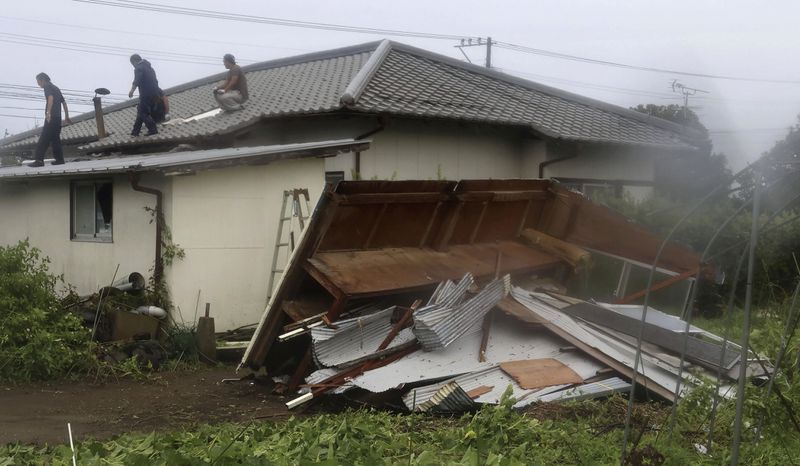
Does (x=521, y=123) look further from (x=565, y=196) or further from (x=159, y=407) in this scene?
(x=159, y=407)

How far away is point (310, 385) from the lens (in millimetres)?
7457

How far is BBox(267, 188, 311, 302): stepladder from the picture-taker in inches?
443

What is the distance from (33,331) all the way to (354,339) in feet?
12.8

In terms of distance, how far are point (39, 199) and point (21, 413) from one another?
674cm

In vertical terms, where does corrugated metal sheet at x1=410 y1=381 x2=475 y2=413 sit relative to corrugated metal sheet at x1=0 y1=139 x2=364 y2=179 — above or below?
below

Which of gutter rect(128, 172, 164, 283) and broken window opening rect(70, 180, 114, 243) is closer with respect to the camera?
gutter rect(128, 172, 164, 283)

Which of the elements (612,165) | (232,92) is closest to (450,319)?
(232,92)

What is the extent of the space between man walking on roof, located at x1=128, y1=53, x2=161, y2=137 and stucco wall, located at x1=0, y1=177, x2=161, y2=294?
2.68m

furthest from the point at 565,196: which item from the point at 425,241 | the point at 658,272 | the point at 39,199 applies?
the point at 39,199

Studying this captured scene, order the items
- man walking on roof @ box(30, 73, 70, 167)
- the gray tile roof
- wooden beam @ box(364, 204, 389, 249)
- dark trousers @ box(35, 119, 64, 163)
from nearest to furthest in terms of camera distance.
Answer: wooden beam @ box(364, 204, 389, 249) → man walking on roof @ box(30, 73, 70, 167) → dark trousers @ box(35, 119, 64, 163) → the gray tile roof

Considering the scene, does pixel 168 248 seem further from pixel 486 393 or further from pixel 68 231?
pixel 486 393

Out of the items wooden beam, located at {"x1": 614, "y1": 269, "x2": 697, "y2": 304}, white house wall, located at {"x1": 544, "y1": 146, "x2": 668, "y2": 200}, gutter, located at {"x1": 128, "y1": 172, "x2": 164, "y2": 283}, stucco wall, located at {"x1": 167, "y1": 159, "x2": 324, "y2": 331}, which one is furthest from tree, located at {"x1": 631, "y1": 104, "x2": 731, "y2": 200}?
gutter, located at {"x1": 128, "y1": 172, "x2": 164, "y2": 283}

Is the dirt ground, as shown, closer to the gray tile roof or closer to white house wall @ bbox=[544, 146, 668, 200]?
the gray tile roof

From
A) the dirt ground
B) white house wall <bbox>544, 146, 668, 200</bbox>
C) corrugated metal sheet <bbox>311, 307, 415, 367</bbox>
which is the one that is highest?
white house wall <bbox>544, 146, 668, 200</bbox>
